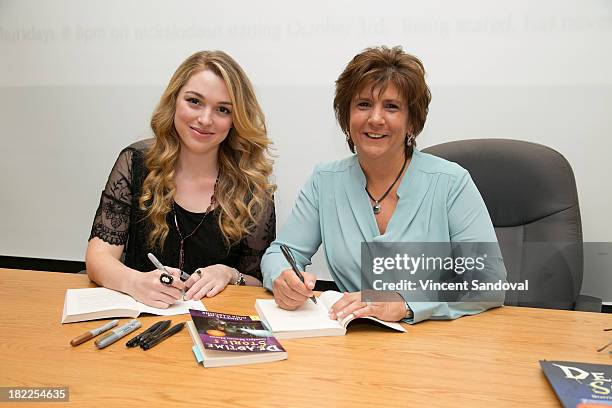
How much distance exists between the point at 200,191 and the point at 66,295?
67 centimetres

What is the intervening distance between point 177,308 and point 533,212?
49.8 inches

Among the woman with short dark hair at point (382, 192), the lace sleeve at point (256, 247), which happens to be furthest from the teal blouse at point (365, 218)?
the lace sleeve at point (256, 247)

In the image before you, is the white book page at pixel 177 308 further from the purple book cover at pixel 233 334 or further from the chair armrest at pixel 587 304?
the chair armrest at pixel 587 304

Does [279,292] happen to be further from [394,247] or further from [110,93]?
[110,93]

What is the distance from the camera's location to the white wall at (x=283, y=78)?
9.21 ft

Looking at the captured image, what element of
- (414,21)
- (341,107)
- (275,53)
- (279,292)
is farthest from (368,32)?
(279,292)

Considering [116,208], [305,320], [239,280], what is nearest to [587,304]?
[305,320]

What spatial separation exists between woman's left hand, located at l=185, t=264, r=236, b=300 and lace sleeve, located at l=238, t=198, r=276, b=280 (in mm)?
306

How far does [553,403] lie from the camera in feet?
3.47

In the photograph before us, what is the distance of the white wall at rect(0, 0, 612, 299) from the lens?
9.21ft

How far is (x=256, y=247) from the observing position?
207 centimetres

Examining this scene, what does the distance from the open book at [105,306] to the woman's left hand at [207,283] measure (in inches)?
1.5

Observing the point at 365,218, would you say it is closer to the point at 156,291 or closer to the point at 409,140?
the point at 409,140

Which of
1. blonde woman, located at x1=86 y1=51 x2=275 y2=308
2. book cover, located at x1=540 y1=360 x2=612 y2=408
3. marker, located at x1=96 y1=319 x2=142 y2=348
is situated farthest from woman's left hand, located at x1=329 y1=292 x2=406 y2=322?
blonde woman, located at x1=86 y1=51 x2=275 y2=308
